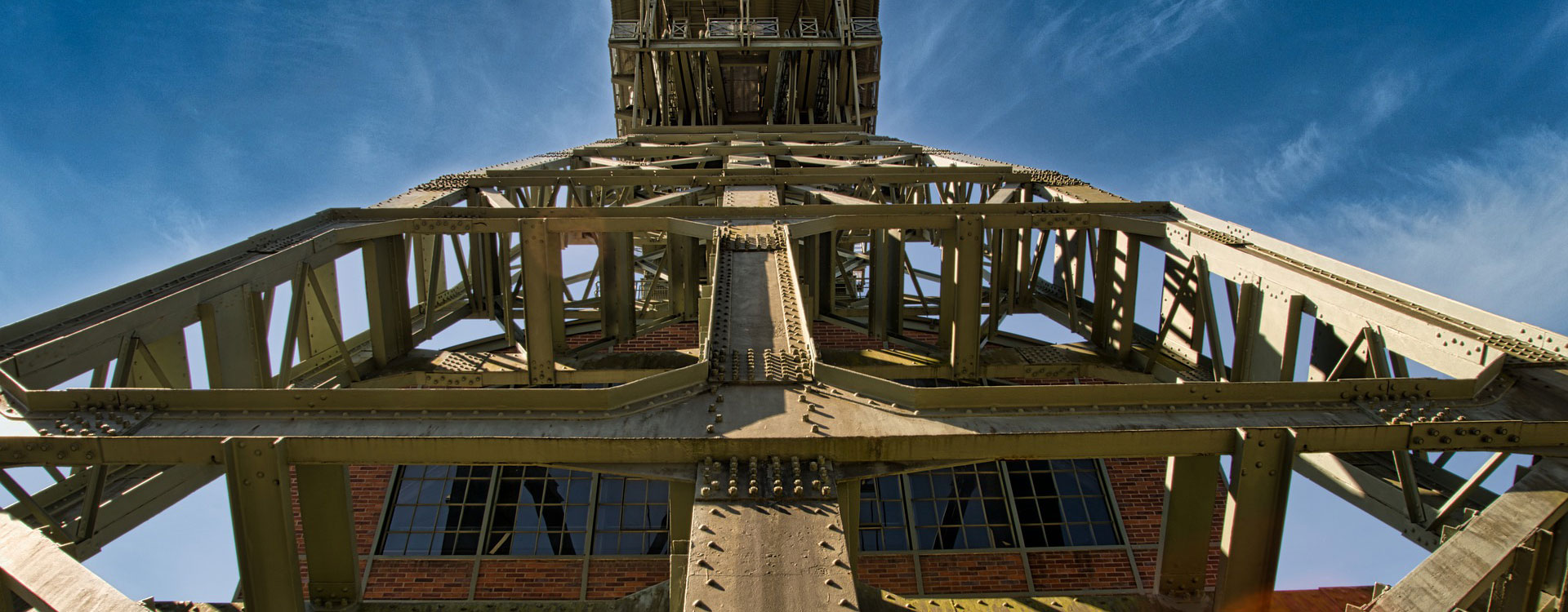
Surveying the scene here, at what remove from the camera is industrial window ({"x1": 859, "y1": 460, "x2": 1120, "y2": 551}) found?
9203 millimetres

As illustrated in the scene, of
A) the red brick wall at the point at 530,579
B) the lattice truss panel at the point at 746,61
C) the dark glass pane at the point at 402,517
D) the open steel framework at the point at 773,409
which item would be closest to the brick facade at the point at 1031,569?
the open steel framework at the point at 773,409

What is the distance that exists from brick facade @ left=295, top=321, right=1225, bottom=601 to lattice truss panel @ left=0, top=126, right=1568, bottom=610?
2.21m

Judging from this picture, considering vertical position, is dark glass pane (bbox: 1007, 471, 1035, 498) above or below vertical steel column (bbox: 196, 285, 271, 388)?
below

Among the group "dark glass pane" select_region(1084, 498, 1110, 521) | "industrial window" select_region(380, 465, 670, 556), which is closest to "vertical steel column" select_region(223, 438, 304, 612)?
"industrial window" select_region(380, 465, 670, 556)

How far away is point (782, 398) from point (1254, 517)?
2.42 meters

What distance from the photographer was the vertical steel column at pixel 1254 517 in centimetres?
360

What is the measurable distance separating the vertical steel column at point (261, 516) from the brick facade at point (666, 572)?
5.12 m

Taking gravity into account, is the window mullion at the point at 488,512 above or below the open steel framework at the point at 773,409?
below

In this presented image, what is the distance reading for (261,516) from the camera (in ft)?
11.3

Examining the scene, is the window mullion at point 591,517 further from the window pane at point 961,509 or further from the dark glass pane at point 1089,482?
the dark glass pane at point 1089,482

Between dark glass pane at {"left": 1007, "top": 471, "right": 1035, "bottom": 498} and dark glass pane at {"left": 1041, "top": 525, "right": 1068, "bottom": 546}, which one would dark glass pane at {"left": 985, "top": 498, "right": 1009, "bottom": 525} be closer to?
dark glass pane at {"left": 1007, "top": 471, "right": 1035, "bottom": 498}

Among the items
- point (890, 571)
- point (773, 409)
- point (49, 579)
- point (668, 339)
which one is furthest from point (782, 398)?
point (668, 339)

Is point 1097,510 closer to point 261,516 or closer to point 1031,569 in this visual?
point 1031,569

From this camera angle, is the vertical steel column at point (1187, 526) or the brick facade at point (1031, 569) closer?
the vertical steel column at point (1187, 526)
